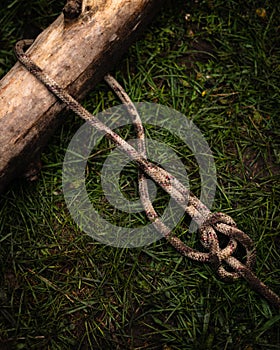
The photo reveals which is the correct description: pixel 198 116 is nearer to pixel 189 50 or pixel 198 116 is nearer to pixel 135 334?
pixel 189 50

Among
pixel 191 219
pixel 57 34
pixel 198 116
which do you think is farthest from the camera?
pixel 198 116

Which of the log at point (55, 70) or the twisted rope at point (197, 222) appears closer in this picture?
the log at point (55, 70)

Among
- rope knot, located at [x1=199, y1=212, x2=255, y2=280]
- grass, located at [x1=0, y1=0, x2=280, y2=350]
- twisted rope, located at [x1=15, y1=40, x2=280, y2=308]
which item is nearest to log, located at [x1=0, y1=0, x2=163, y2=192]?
twisted rope, located at [x1=15, y1=40, x2=280, y2=308]

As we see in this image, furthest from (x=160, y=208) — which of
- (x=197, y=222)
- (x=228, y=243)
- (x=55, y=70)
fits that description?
(x=55, y=70)

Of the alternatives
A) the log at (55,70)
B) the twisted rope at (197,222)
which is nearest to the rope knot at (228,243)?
the twisted rope at (197,222)

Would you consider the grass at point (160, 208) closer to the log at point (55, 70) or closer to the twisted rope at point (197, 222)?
the twisted rope at point (197, 222)

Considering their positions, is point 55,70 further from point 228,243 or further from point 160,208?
point 228,243

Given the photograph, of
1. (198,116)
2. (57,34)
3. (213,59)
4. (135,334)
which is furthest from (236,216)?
(57,34)
